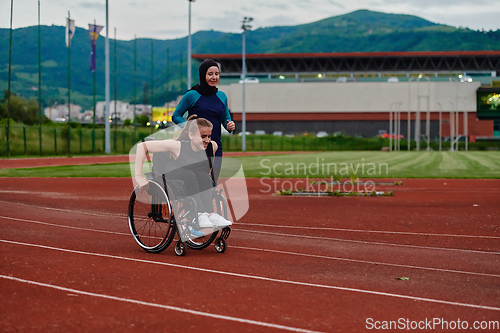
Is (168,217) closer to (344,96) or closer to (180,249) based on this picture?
(180,249)

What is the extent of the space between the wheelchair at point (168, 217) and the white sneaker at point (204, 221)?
55mm

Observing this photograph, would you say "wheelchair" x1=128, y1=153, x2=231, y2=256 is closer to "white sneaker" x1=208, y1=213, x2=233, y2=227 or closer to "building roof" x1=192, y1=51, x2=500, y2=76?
"white sneaker" x1=208, y1=213, x2=233, y2=227

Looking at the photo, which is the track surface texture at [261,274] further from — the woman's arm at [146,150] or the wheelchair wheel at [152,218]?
the woman's arm at [146,150]

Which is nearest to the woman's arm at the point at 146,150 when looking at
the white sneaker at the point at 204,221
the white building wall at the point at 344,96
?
the white sneaker at the point at 204,221

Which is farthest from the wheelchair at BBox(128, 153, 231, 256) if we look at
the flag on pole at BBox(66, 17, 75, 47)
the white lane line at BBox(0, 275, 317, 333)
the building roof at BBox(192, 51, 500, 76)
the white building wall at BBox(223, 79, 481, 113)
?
the building roof at BBox(192, 51, 500, 76)

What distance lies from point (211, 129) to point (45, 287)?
2619mm

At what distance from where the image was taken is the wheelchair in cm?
689

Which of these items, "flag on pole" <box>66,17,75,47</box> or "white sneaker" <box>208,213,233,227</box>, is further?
"flag on pole" <box>66,17,75,47</box>

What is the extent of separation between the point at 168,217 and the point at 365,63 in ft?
275

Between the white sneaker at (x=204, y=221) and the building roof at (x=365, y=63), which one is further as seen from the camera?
the building roof at (x=365, y=63)

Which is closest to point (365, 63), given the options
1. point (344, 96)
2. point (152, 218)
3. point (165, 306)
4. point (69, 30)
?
point (344, 96)

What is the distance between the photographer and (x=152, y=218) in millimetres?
7227

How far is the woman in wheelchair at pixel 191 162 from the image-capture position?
6.87m

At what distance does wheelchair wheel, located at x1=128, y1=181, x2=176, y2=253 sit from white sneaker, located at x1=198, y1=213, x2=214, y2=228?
30cm
